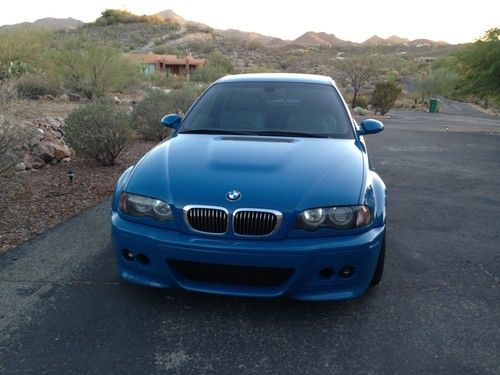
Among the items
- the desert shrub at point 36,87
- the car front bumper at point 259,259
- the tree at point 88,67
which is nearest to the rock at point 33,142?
the car front bumper at point 259,259

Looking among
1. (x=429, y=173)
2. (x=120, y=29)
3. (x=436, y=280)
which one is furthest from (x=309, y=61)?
(x=436, y=280)

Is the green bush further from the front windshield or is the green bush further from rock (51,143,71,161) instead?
the front windshield

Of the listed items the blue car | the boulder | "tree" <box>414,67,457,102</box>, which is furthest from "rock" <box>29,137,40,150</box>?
"tree" <box>414,67,457,102</box>

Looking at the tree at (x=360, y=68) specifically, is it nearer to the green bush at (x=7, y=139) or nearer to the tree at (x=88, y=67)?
the tree at (x=88, y=67)

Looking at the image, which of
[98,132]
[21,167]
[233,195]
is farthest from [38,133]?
[233,195]

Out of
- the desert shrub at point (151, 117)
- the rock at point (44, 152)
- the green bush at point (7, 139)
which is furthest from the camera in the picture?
the desert shrub at point (151, 117)

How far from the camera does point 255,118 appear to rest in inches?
167

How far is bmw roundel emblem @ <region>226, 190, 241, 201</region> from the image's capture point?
2.78 metres

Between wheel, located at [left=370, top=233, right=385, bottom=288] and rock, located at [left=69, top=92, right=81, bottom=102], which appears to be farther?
rock, located at [left=69, top=92, right=81, bottom=102]

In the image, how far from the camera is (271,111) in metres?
4.32

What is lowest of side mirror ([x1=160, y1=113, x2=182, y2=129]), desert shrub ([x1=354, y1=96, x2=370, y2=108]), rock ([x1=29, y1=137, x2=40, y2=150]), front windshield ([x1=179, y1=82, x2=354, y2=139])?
desert shrub ([x1=354, y1=96, x2=370, y2=108])

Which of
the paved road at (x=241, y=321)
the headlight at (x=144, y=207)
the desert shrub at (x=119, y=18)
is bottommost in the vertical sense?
the paved road at (x=241, y=321)

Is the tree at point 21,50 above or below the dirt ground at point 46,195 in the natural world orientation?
above

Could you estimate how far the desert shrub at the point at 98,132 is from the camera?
23.9 ft
